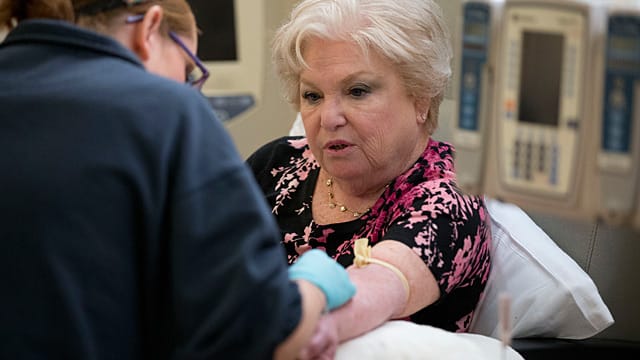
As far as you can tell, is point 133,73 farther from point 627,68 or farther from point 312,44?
point 312,44

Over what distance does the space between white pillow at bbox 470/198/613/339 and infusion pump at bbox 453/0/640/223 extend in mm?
648

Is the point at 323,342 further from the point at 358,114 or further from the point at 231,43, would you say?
the point at 231,43

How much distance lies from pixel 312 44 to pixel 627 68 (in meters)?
1.03

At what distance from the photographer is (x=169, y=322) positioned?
4.57ft

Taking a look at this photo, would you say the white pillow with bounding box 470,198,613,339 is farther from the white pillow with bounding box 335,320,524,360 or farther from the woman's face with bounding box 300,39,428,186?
the white pillow with bounding box 335,320,524,360

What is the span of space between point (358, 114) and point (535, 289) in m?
0.57

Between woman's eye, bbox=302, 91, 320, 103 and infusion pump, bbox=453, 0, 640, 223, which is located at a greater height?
infusion pump, bbox=453, 0, 640, 223

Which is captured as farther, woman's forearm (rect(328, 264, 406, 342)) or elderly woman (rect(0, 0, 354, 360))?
woman's forearm (rect(328, 264, 406, 342))

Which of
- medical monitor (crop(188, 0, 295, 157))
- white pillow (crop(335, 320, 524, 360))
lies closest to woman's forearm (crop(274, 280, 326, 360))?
white pillow (crop(335, 320, 524, 360))

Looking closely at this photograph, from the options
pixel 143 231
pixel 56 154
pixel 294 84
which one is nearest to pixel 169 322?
pixel 143 231

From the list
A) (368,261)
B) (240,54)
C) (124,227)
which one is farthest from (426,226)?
(240,54)

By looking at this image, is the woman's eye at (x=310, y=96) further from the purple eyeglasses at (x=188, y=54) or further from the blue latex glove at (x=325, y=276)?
the blue latex glove at (x=325, y=276)

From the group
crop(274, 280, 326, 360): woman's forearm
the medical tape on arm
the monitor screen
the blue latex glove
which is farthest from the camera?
the monitor screen

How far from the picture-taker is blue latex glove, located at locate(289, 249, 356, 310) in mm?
1553
